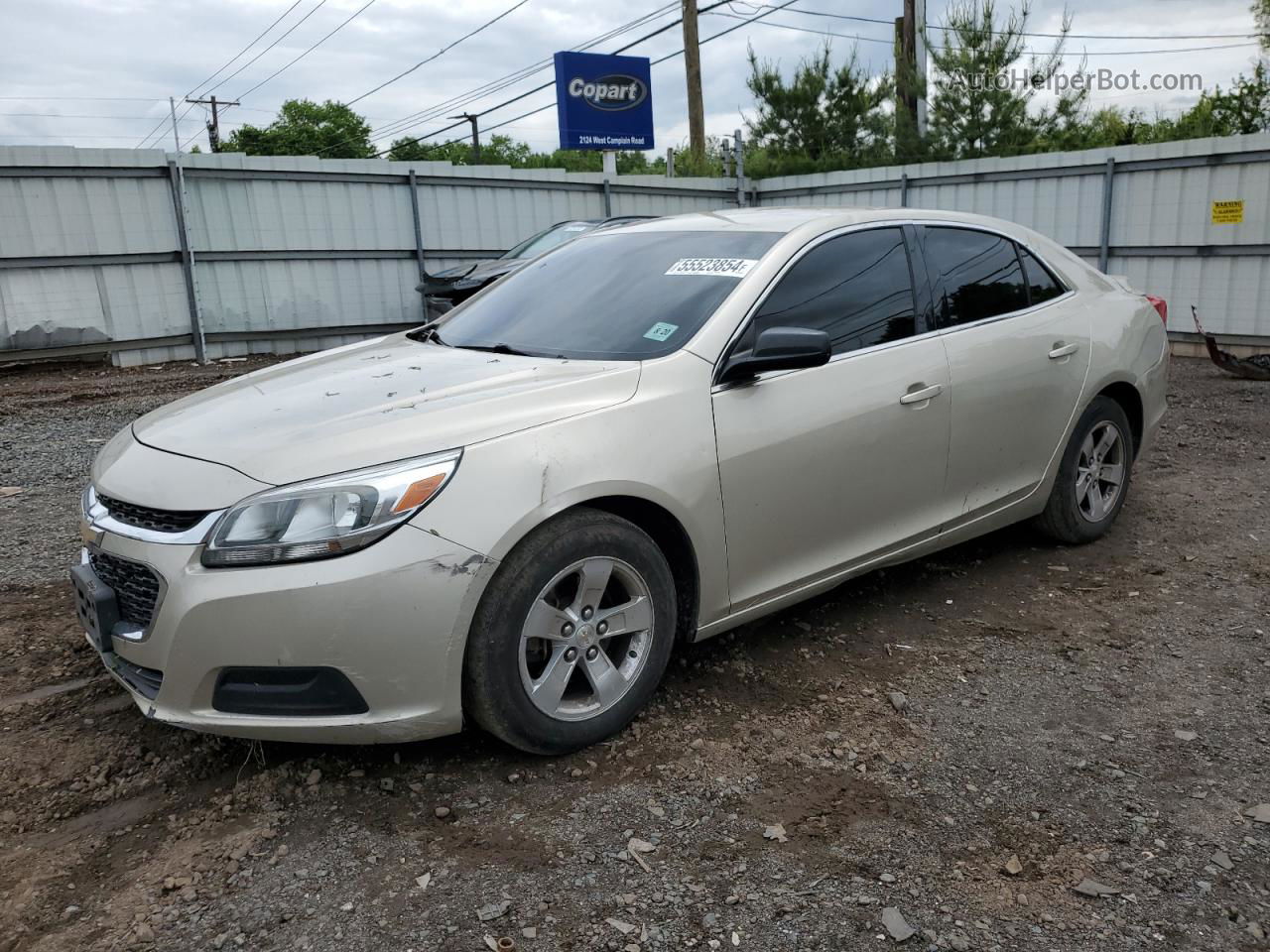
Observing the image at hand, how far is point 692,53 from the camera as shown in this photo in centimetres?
2478

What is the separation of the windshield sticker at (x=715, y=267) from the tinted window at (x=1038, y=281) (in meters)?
1.67

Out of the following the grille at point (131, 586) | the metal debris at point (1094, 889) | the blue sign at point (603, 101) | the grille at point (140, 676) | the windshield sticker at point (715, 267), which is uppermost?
the blue sign at point (603, 101)

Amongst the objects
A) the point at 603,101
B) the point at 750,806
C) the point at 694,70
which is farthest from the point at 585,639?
the point at 694,70

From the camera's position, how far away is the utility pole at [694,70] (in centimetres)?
2469

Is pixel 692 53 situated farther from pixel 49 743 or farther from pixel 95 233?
pixel 49 743

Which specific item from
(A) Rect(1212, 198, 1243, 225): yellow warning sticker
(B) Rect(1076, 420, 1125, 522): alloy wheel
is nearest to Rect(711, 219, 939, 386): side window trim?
(B) Rect(1076, 420, 1125, 522): alloy wheel

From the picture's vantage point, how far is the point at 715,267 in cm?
366

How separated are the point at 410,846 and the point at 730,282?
2093 mm

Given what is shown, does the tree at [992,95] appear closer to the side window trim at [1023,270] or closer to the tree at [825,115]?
the tree at [825,115]

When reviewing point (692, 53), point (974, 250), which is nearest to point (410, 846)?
point (974, 250)

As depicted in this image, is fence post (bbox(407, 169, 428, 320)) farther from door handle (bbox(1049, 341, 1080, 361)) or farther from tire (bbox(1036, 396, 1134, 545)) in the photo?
door handle (bbox(1049, 341, 1080, 361))

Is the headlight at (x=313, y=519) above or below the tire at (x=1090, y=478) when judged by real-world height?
above

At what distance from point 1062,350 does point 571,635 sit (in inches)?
109

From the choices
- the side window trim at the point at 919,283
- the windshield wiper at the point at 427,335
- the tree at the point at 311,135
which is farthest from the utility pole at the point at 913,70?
the tree at the point at 311,135
